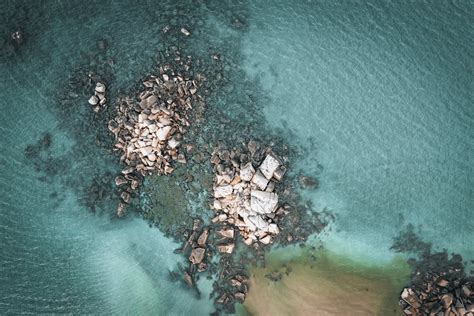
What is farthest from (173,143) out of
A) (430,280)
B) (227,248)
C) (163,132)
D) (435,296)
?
(435,296)

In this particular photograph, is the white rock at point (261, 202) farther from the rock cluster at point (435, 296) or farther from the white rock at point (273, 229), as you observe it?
the rock cluster at point (435, 296)

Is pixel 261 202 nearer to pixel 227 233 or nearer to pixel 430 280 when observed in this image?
pixel 227 233

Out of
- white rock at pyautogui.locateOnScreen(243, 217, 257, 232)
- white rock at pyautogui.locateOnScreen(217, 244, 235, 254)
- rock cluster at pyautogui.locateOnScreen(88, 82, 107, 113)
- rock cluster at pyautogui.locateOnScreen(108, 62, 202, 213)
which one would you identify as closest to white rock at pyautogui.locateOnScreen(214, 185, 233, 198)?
white rock at pyautogui.locateOnScreen(243, 217, 257, 232)

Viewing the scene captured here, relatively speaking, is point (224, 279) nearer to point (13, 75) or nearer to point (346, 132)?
point (346, 132)

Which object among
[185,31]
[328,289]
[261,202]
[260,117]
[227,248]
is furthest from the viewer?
[185,31]

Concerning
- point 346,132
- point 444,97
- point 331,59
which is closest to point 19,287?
point 346,132

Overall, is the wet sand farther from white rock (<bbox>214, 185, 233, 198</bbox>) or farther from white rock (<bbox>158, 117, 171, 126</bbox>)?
white rock (<bbox>158, 117, 171, 126</bbox>)

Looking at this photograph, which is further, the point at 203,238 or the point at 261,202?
the point at 203,238
